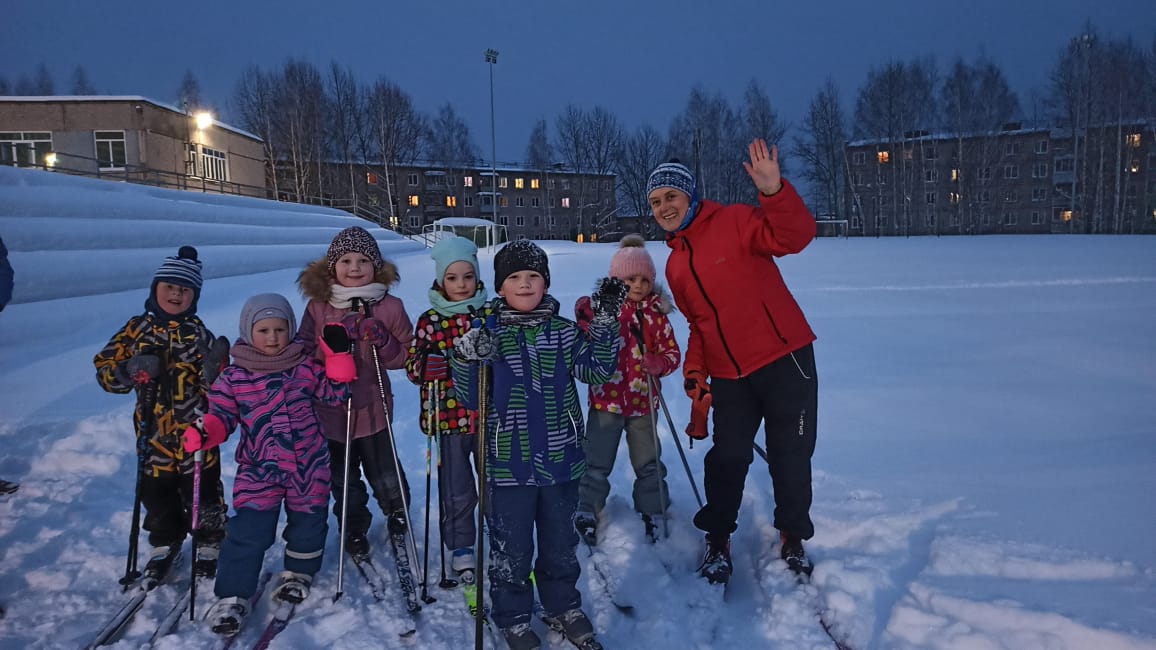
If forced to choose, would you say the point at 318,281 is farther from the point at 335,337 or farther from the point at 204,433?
the point at 204,433

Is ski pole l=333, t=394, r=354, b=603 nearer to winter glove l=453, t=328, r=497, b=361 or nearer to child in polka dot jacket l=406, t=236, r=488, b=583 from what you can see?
child in polka dot jacket l=406, t=236, r=488, b=583

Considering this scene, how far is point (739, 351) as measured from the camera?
10.1 ft

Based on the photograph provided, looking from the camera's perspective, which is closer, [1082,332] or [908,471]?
[908,471]

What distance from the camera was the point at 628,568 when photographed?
3.38 meters

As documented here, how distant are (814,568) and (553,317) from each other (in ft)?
6.08

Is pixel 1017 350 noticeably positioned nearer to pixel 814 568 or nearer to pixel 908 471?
pixel 908 471

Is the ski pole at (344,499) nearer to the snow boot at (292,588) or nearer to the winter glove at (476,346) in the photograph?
the snow boot at (292,588)

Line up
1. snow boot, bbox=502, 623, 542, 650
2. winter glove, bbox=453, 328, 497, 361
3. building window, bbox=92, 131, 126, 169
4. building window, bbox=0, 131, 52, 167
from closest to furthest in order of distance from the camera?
winter glove, bbox=453, 328, 497, 361 → snow boot, bbox=502, 623, 542, 650 → building window, bbox=0, 131, 52, 167 → building window, bbox=92, 131, 126, 169

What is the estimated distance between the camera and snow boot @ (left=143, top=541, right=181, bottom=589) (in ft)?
10.4

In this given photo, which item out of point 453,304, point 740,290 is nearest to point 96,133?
point 453,304

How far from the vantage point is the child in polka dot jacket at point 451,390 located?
3117 mm

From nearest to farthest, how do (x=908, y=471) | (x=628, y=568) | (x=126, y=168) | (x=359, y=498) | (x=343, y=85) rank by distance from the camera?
(x=628, y=568), (x=359, y=498), (x=908, y=471), (x=126, y=168), (x=343, y=85)

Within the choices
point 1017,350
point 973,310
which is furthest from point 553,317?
point 973,310

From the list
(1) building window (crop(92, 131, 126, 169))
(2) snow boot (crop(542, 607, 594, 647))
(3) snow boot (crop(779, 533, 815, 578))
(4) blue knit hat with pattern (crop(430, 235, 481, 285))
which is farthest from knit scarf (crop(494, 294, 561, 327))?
(1) building window (crop(92, 131, 126, 169))
